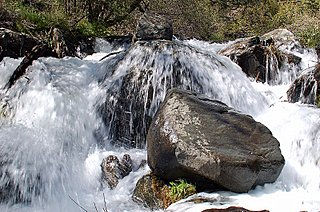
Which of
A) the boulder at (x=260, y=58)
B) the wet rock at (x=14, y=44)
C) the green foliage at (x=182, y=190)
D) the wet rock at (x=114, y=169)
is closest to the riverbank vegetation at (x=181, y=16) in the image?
the wet rock at (x=14, y=44)

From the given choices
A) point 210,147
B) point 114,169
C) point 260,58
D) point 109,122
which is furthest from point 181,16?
point 210,147

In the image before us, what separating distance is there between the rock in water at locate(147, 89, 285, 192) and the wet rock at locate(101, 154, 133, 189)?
24.9 inches

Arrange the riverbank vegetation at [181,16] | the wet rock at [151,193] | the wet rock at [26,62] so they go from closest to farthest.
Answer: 1. the wet rock at [151,193]
2. the wet rock at [26,62]
3. the riverbank vegetation at [181,16]

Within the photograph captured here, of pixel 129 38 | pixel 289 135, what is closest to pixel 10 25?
pixel 129 38

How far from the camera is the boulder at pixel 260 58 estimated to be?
36.1 ft

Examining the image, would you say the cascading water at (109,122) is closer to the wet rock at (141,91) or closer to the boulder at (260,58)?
the wet rock at (141,91)

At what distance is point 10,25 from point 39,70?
337cm

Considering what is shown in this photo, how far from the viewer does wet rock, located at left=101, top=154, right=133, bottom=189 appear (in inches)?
280

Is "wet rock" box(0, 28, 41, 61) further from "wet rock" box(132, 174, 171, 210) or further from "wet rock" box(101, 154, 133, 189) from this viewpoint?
"wet rock" box(132, 174, 171, 210)

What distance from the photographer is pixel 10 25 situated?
11.7 meters

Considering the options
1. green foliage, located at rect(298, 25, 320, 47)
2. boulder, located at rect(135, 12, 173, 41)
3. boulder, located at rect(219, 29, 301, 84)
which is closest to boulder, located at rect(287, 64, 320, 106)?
boulder, located at rect(219, 29, 301, 84)

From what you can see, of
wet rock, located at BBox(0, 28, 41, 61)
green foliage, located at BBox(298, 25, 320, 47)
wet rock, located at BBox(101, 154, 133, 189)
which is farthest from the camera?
green foliage, located at BBox(298, 25, 320, 47)

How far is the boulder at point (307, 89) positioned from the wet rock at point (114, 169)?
13.2 feet

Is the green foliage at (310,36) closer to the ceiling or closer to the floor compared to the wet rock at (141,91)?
closer to the ceiling
